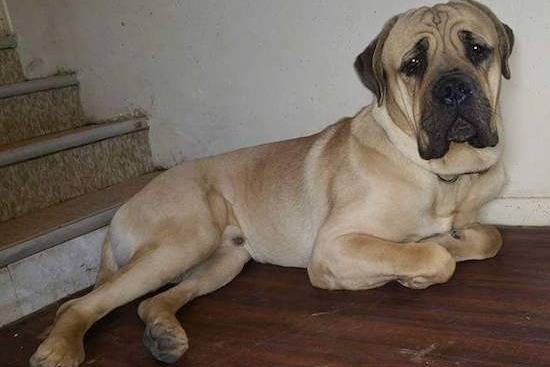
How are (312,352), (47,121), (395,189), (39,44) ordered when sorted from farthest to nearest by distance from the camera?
(39,44), (47,121), (395,189), (312,352)

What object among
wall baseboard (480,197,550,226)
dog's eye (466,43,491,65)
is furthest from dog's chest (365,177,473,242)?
wall baseboard (480,197,550,226)

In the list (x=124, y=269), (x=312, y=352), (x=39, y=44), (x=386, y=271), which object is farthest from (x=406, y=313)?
(x=39, y=44)

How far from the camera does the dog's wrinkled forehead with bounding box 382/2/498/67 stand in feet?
6.46

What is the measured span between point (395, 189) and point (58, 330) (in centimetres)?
121

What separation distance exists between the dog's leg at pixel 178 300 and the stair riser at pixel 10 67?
2048 millimetres

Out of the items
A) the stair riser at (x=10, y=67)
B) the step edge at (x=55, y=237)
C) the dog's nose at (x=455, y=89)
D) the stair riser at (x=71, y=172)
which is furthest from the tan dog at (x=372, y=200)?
the stair riser at (x=10, y=67)

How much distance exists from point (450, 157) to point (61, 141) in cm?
195

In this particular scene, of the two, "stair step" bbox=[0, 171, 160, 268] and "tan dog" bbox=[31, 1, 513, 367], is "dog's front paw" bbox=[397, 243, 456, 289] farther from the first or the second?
"stair step" bbox=[0, 171, 160, 268]

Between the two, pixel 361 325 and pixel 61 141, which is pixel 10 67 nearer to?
pixel 61 141

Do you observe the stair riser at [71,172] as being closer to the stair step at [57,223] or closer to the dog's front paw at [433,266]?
the stair step at [57,223]

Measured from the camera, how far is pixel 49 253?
8.30ft

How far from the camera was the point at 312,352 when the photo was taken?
1.73m

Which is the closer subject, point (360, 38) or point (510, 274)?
point (510, 274)

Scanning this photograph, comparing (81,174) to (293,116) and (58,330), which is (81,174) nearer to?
(293,116)
